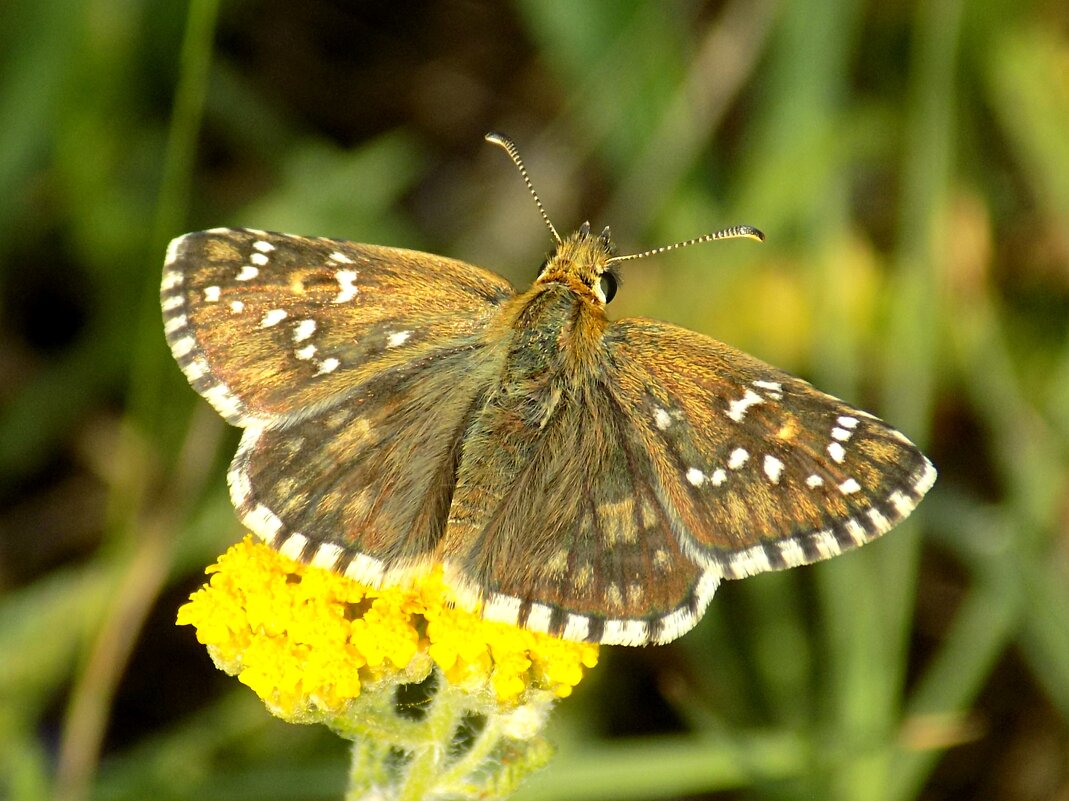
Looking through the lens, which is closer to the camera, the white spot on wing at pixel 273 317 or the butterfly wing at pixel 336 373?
the butterfly wing at pixel 336 373

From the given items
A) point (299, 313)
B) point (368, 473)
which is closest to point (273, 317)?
point (299, 313)

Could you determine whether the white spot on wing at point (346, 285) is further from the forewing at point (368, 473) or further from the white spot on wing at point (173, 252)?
the white spot on wing at point (173, 252)

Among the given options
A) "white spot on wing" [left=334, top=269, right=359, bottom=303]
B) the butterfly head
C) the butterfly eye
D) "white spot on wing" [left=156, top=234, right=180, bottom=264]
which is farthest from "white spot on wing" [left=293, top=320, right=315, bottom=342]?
the butterfly eye

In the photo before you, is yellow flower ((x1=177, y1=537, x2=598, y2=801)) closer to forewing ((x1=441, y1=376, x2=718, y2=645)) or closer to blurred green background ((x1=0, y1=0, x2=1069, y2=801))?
forewing ((x1=441, y1=376, x2=718, y2=645))

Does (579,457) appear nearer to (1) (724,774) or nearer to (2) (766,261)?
(1) (724,774)

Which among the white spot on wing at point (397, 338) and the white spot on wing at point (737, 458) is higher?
the white spot on wing at point (737, 458)

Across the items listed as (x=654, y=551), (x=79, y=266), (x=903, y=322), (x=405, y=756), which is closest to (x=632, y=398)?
(x=654, y=551)

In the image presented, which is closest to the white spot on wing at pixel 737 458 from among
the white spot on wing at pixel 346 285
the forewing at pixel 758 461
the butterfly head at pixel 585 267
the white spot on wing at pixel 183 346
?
the forewing at pixel 758 461
